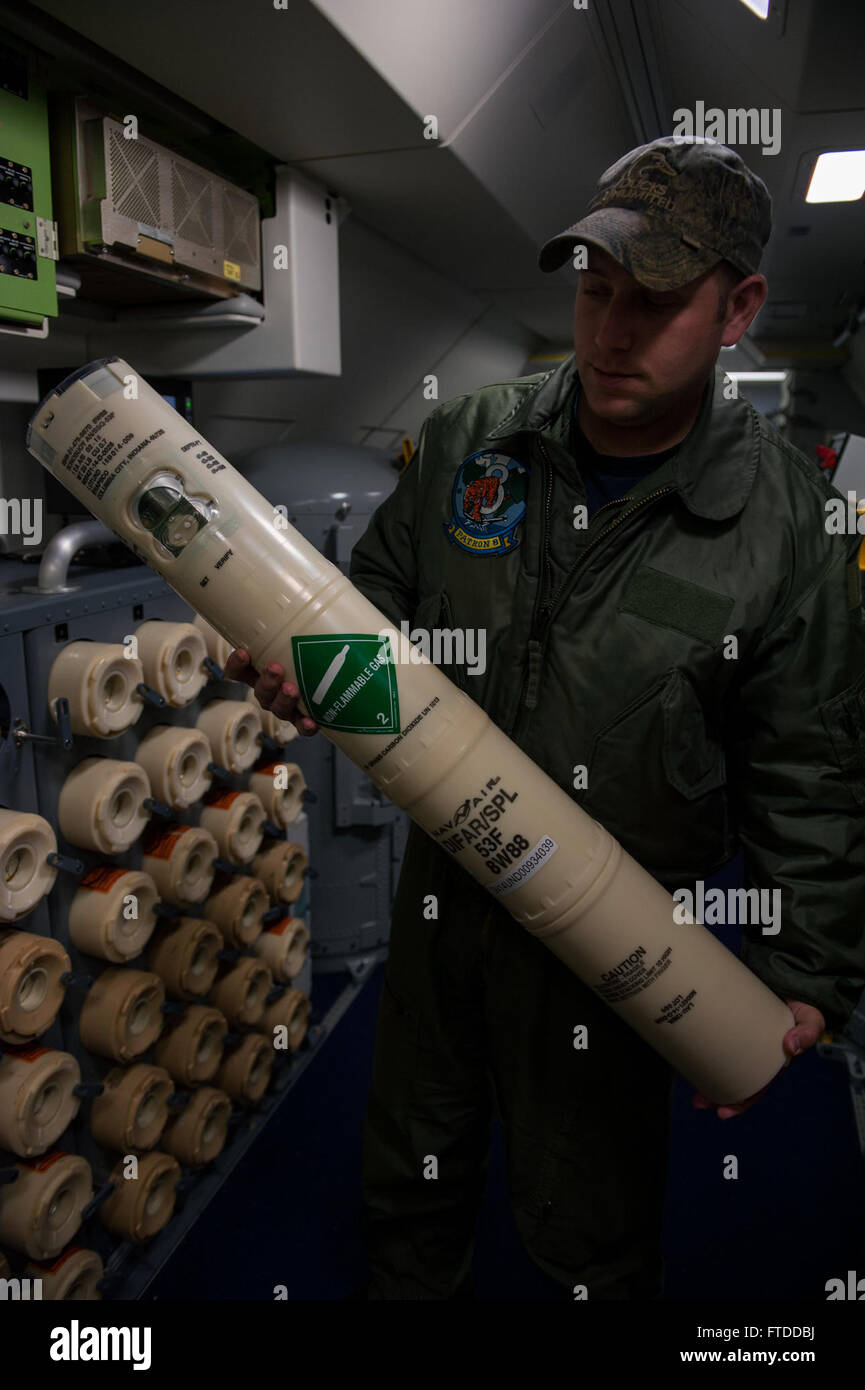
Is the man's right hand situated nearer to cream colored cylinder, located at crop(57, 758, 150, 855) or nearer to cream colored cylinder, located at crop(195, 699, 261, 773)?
cream colored cylinder, located at crop(57, 758, 150, 855)

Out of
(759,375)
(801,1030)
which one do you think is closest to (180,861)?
(801,1030)

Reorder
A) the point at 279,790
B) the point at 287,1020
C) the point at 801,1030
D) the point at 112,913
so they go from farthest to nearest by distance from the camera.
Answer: the point at 287,1020 < the point at 279,790 < the point at 112,913 < the point at 801,1030

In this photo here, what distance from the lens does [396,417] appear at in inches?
203

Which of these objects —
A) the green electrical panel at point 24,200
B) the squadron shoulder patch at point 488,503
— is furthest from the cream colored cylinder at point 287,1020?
the green electrical panel at point 24,200

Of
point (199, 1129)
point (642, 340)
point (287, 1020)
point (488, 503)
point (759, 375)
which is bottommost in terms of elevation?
point (199, 1129)

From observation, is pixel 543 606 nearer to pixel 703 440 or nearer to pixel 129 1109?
pixel 703 440

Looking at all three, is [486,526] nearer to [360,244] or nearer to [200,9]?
[200,9]

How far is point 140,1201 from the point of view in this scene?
2.29 m

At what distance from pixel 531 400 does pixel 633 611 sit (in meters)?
0.46

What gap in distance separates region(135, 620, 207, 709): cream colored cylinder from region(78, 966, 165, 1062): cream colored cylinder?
2.25 ft

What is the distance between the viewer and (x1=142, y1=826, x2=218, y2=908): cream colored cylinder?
2.36 meters

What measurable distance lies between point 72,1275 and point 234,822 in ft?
3.68
